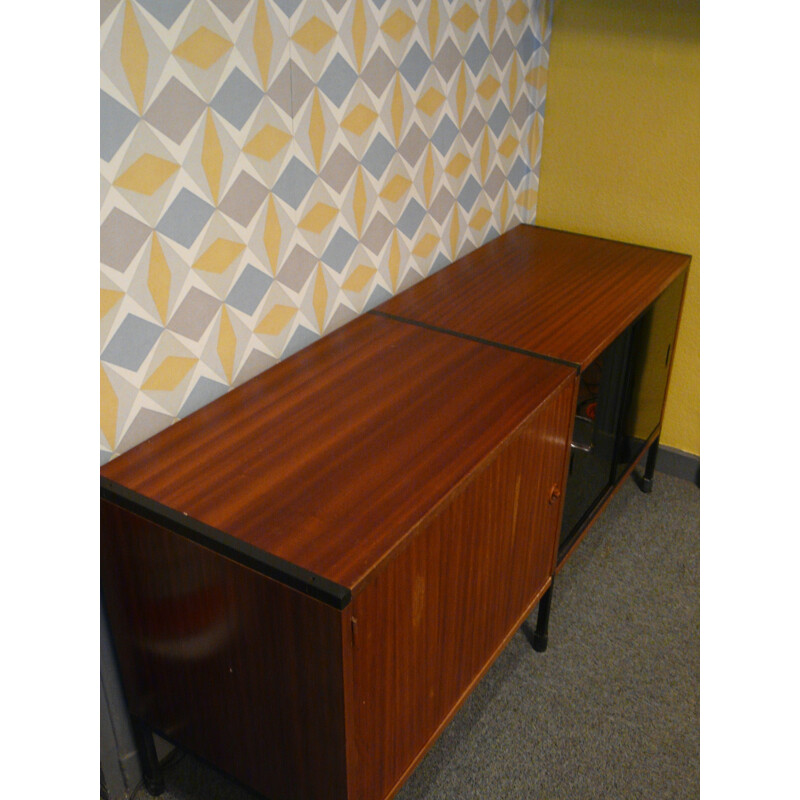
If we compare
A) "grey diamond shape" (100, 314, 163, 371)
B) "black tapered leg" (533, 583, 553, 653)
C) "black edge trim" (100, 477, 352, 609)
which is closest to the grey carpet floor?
"black tapered leg" (533, 583, 553, 653)

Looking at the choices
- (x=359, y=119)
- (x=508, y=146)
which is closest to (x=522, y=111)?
(x=508, y=146)

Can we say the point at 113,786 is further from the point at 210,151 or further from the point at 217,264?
the point at 210,151

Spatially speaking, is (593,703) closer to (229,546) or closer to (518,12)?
(229,546)

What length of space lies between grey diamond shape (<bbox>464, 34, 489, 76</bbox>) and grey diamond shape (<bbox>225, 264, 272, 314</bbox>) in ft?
2.76

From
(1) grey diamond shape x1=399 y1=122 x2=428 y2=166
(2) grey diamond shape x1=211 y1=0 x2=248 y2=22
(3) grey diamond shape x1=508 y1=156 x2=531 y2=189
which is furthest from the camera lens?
(3) grey diamond shape x1=508 y1=156 x2=531 y2=189

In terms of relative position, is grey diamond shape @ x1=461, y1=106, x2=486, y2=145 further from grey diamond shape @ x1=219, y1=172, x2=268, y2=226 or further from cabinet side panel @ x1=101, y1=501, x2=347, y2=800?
cabinet side panel @ x1=101, y1=501, x2=347, y2=800

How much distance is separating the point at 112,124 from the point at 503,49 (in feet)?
4.12

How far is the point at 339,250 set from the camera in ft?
5.63

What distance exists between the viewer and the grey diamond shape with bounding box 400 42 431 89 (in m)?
1.75

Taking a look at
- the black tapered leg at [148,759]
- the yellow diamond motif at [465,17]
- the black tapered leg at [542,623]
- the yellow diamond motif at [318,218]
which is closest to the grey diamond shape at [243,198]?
the yellow diamond motif at [318,218]

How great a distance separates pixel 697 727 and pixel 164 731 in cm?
113

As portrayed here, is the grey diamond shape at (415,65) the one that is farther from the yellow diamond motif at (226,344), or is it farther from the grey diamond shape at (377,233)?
the yellow diamond motif at (226,344)

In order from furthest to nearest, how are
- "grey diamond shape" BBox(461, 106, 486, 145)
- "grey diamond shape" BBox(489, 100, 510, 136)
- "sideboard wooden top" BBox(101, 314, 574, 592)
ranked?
"grey diamond shape" BBox(489, 100, 510, 136) < "grey diamond shape" BBox(461, 106, 486, 145) < "sideboard wooden top" BBox(101, 314, 574, 592)

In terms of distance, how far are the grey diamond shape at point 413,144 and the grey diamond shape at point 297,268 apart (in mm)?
383
